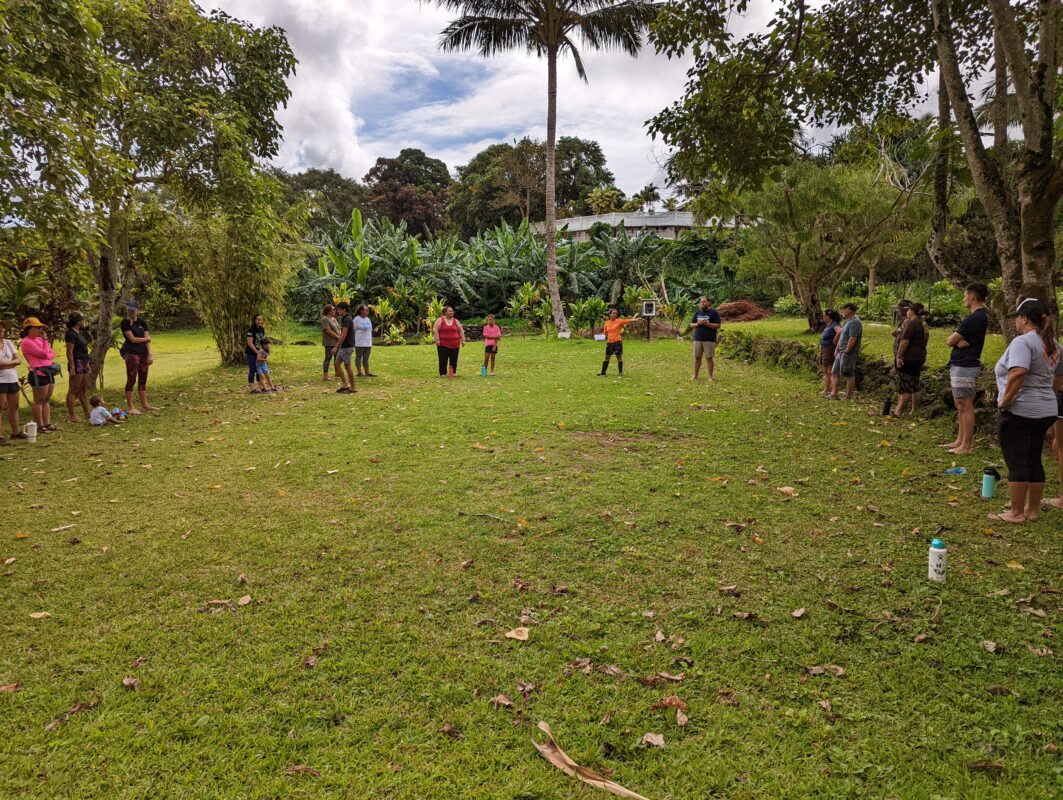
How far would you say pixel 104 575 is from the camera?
4.54 metres

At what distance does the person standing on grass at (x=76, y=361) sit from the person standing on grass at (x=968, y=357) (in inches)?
466

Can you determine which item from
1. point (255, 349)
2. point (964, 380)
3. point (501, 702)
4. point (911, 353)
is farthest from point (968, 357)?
point (255, 349)

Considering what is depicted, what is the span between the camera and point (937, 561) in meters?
4.29

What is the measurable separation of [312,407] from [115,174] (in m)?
4.51

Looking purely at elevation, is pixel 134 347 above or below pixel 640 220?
below

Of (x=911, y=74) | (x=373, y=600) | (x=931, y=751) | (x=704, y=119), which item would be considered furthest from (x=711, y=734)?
(x=911, y=74)

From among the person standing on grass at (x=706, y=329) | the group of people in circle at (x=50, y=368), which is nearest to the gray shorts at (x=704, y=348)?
the person standing on grass at (x=706, y=329)

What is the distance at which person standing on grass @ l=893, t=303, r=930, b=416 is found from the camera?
8875mm

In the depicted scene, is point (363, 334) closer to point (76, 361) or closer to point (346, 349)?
point (346, 349)

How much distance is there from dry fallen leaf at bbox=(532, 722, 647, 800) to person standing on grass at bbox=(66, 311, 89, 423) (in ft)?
31.7

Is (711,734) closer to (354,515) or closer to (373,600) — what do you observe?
(373,600)

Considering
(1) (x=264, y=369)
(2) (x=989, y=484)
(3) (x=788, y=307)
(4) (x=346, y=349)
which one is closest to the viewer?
(2) (x=989, y=484)

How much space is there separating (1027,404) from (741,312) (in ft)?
81.2

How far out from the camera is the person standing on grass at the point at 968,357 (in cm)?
700
